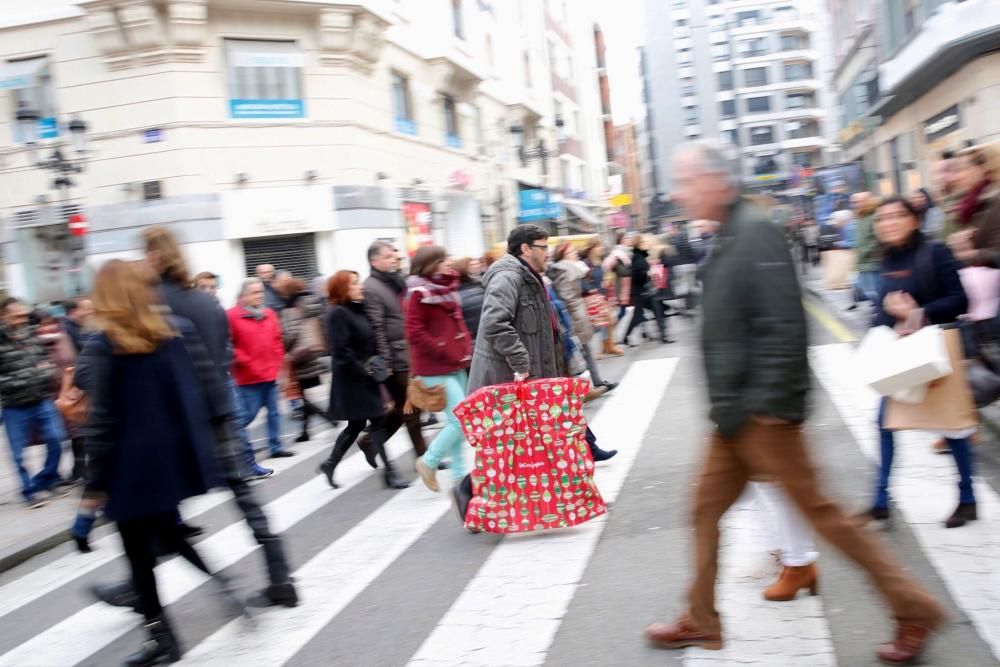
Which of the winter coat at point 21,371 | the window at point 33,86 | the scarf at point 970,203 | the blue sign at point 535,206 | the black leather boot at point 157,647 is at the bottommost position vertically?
the black leather boot at point 157,647

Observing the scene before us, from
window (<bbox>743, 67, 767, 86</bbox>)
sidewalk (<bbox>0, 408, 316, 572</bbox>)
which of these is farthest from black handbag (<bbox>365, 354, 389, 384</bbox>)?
window (<bbox>743, 67, 767, 86</bbox>)

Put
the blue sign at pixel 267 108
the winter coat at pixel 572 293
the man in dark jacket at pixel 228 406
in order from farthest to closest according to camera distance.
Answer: the blue sign at pixel 267 108, the winter coat at pixel 572 293, the man in dark jacket at pixel 228 406

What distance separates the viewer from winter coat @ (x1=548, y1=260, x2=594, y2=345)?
10594 millimetres

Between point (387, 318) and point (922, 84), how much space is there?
20080mm

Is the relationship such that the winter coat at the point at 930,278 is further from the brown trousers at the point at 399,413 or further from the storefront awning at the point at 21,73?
the storefront awning at the point at 21,73

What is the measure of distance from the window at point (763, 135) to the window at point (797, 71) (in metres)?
5.13

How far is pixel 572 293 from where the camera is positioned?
1071 centimetres

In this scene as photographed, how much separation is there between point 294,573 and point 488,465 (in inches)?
51.3

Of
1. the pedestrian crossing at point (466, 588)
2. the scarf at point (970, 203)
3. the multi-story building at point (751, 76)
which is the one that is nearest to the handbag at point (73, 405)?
the pedestrian crossing at point (466, 588)

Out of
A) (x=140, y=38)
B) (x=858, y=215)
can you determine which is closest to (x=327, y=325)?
(x=858, y=215)

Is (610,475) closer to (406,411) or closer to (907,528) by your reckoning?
(406,411)

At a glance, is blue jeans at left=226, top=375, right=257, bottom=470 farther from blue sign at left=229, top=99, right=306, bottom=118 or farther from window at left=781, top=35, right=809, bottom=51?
window at left=781, top=35, right=809, bottom=51

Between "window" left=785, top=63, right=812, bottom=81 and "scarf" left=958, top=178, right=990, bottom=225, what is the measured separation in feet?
300

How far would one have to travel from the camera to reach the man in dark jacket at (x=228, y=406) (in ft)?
15.5
